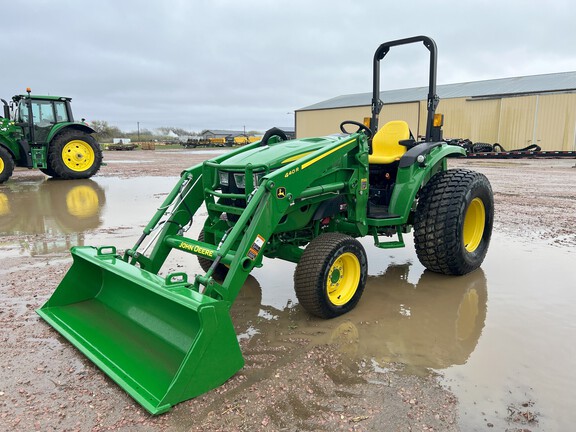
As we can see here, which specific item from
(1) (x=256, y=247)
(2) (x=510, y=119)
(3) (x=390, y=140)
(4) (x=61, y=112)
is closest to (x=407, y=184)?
(3) (x=390, y=140)

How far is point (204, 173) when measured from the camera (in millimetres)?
3934

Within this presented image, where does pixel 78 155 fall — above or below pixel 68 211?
above

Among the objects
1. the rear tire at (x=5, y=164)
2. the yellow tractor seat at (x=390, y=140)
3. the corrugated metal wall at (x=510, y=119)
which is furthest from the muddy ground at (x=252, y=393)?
the corrugated metal wall at (x=510, y=119)

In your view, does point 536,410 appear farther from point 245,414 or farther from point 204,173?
point 204,173

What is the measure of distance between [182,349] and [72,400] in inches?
25.6

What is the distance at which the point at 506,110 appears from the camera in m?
27.5

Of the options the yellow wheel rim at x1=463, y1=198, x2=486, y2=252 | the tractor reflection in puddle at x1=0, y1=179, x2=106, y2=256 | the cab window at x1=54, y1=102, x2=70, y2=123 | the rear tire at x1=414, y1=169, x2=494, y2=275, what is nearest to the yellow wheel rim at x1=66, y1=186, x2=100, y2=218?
the tractor reflection in puddle at x1=0, y1=179, x2=106, y2=256

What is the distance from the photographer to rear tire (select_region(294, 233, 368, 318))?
10.9ft

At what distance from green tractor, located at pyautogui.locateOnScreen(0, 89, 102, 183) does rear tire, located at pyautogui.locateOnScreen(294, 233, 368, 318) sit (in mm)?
11813

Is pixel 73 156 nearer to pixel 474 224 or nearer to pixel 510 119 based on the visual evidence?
pixel 474 224

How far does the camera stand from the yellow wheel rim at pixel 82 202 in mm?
8102

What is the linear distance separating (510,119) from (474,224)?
26.1m

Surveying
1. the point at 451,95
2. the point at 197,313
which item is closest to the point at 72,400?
the point at 197,313

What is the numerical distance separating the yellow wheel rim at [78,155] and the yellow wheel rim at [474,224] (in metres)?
12.0
